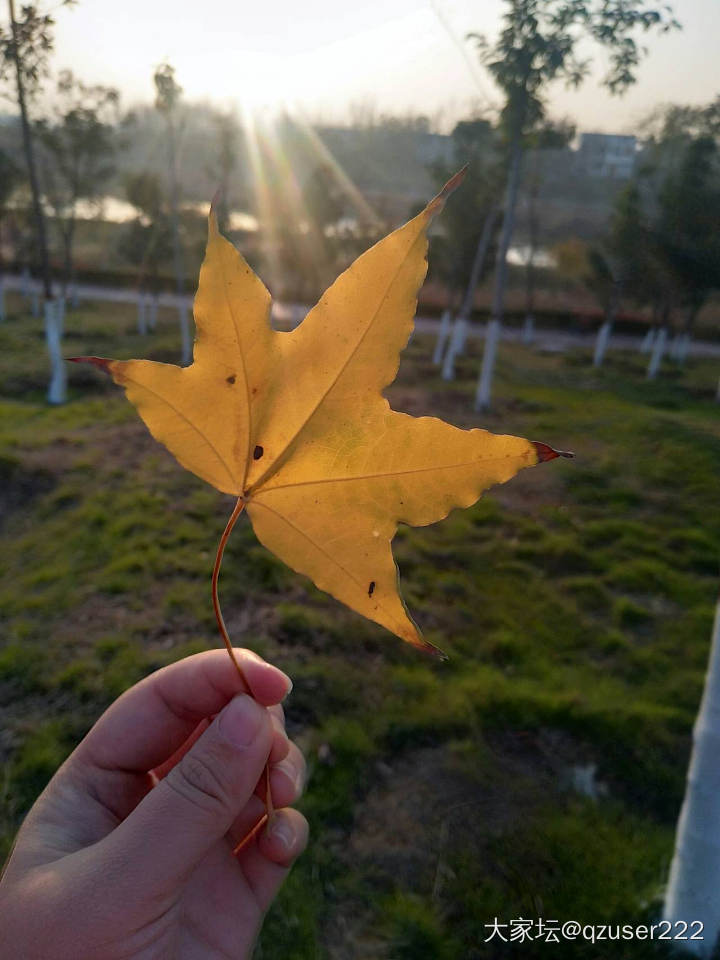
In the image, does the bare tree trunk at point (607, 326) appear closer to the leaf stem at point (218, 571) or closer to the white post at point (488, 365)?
the white post at point (488, 365)

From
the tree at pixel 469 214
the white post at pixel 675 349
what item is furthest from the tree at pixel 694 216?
the white post at pixel 675 349

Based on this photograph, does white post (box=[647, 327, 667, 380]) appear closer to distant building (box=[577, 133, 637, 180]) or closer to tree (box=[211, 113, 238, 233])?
distant building (box=[577, 133, 637, 180])

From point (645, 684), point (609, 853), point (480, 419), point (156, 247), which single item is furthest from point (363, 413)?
point (156, 247)

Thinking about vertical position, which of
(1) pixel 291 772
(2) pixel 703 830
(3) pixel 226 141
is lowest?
(2) pixel 703 830

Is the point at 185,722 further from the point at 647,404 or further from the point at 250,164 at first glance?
the point at 250,164

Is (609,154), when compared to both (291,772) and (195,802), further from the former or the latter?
(195,802)

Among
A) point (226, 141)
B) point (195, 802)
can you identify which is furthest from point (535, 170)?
point (195, 802)

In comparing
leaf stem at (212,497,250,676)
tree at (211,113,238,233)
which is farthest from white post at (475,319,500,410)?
leaf stem at (212,497,250,676)
